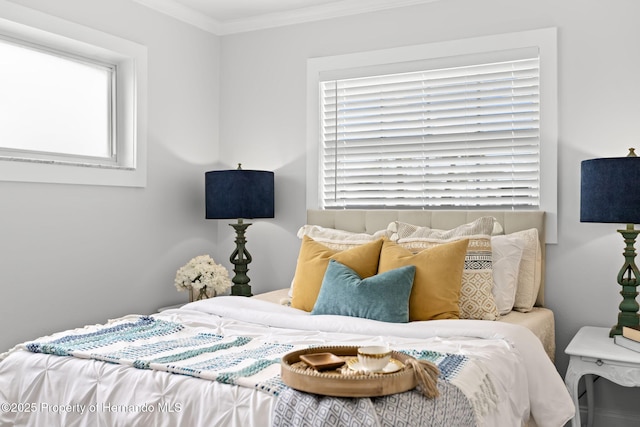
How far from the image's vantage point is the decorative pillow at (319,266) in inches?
121

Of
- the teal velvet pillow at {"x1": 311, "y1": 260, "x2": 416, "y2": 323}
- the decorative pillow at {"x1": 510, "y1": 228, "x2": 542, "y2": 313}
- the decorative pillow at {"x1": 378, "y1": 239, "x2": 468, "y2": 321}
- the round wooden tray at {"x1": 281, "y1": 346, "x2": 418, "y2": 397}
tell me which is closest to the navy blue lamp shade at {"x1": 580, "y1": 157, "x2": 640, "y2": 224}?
the decorative pillow at {"x1": 510, "y1": 228, "x2": 542, "y2": 313}

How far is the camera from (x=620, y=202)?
279cm

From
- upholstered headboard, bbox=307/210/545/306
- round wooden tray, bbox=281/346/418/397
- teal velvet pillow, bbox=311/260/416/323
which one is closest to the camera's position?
round wooden tray, bbox=281/346/418/397

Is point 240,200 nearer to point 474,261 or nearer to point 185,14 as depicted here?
point 185,14

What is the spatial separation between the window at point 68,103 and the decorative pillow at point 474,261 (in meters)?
1.87

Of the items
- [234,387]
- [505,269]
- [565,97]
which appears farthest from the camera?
[565,97]

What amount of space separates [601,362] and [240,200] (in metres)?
2.33

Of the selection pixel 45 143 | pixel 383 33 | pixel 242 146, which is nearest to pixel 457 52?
pixel 383 33

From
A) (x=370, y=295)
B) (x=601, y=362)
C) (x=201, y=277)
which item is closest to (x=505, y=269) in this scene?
(x=601, y=362)

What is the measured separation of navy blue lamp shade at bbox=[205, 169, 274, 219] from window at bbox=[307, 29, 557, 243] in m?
0.37

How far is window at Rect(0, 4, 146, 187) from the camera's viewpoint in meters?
3.22

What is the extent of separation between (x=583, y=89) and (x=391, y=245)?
4.67 ft

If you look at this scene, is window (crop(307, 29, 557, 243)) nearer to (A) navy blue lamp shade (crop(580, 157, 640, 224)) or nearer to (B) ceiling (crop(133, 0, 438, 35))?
(B) ceiling (crop(133, 0, 438, 35))

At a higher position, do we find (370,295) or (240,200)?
(240,200)
